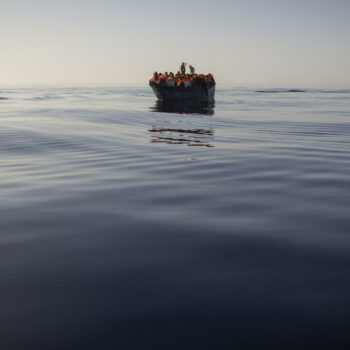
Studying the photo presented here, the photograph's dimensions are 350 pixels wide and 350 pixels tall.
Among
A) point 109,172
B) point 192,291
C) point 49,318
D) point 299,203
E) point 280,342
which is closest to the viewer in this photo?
point 280,342

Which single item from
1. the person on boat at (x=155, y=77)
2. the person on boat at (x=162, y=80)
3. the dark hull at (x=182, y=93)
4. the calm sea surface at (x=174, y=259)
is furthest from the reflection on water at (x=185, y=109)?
the calm sea surface at (x=174, y=259)

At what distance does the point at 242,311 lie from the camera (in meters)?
2.65

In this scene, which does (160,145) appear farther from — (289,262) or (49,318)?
(49,318)

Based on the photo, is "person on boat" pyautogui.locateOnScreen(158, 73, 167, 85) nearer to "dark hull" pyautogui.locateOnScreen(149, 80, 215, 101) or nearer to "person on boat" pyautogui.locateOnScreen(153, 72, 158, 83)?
"dark hull" pyautogui.locateOnScreen(149, 80, 215, 101)

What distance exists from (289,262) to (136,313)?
1538mm

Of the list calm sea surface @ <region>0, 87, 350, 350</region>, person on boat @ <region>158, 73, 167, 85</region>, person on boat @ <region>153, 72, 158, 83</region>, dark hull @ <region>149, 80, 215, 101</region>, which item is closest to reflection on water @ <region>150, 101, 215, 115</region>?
dark hull @ <region>149, 80, 215, 101</region>

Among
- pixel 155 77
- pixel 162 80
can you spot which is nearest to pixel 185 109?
pixel 162 80

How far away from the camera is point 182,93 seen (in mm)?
48688

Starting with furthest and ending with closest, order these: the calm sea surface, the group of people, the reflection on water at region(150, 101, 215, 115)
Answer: the group of people → the reflection on water at region(150, 101, 215, 115) → the calm sea surface

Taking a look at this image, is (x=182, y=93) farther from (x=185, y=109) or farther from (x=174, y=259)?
(x=174, y=259)

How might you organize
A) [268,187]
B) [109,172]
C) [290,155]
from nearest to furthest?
[268,187]
[109,172]
[290,155]

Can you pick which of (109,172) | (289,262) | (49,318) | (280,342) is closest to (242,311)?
(280,342)

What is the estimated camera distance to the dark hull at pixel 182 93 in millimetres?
48719

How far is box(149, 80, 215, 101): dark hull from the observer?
160ft
